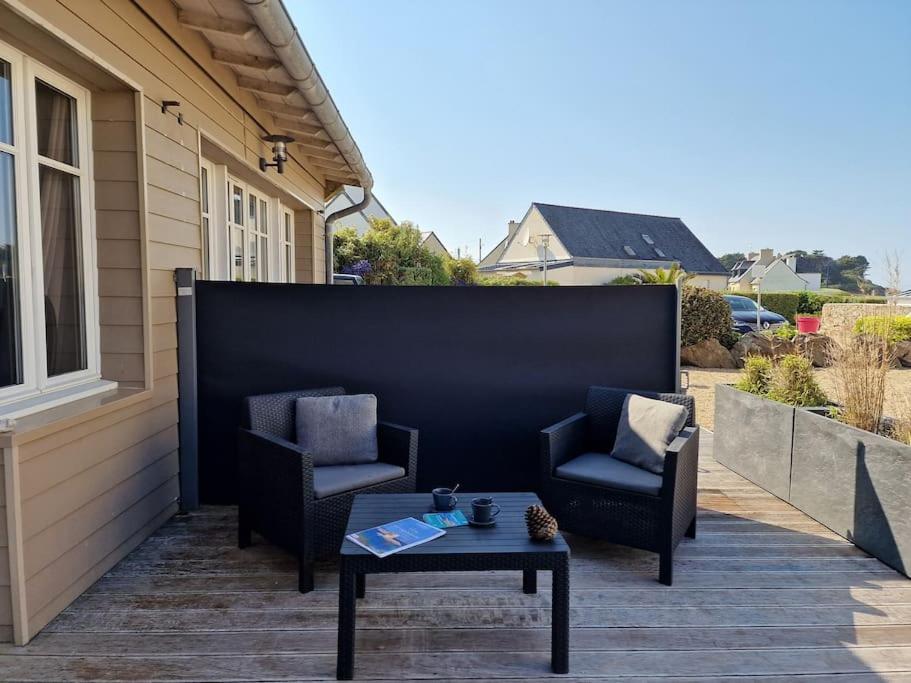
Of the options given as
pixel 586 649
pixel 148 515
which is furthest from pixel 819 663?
pixel 148 515

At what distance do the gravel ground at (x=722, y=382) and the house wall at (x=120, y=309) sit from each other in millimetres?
4037

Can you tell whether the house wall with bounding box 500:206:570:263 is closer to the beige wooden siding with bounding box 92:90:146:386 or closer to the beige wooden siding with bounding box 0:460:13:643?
the beige wooden siding with bounding box 92:90:146:386

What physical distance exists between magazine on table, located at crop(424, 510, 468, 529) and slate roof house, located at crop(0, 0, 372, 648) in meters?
1.45

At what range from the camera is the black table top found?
6.55 ft

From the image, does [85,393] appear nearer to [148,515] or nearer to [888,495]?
[148,515]

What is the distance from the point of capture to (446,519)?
228cm

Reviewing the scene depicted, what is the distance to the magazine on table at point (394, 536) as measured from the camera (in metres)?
2.00

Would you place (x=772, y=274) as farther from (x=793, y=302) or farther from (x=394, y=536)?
(x=394, y=536)

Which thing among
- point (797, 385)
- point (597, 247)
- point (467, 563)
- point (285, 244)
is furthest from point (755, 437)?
point (597, 247)

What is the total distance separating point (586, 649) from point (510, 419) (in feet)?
5.82

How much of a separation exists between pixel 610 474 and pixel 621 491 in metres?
0.15

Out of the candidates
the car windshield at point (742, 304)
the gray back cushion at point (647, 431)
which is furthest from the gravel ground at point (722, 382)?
the car windshield at point (742, 304)

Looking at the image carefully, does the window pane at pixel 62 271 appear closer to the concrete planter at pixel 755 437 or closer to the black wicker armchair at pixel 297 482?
the black wicker armchair at pixel 297 482

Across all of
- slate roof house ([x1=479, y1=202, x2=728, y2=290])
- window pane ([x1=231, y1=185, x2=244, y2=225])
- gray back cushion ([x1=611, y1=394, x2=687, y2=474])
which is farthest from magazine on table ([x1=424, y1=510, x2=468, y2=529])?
slate roof house ([x1=479, y1=202, x2=728, y2=290])
